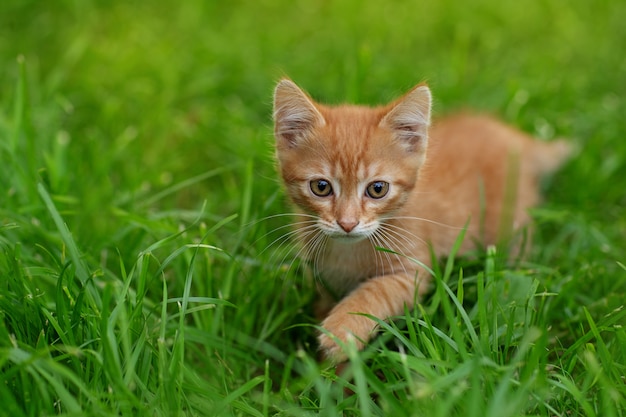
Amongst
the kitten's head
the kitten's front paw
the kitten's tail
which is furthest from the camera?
the kitten's tail

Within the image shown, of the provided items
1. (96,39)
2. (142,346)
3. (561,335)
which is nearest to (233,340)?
(142,346)

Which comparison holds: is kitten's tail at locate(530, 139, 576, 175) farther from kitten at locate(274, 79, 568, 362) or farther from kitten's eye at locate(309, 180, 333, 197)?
kitten's eye at locate(309, 180, 333, 197)

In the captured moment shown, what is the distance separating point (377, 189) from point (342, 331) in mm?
633

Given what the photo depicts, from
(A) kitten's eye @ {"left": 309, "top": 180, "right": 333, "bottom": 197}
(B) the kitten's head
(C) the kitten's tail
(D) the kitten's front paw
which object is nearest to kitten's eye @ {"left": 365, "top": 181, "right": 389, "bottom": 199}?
(B) the kitten's head

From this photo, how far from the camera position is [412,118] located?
2.95m

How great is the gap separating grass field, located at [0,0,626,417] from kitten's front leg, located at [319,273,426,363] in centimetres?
9

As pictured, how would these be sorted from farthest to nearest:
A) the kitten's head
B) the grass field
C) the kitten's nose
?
the kitten's head → the kitten's nose → the grass field

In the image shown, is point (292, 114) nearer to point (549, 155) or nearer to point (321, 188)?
point (321, 188)

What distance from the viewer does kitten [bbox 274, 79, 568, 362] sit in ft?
9.11

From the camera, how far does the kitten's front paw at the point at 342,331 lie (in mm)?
2572

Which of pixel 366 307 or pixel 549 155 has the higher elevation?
pixel 549 155

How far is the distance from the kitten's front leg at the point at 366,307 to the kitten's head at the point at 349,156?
24cm

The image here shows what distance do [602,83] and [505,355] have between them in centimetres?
309

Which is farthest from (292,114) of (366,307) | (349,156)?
(366,307)
